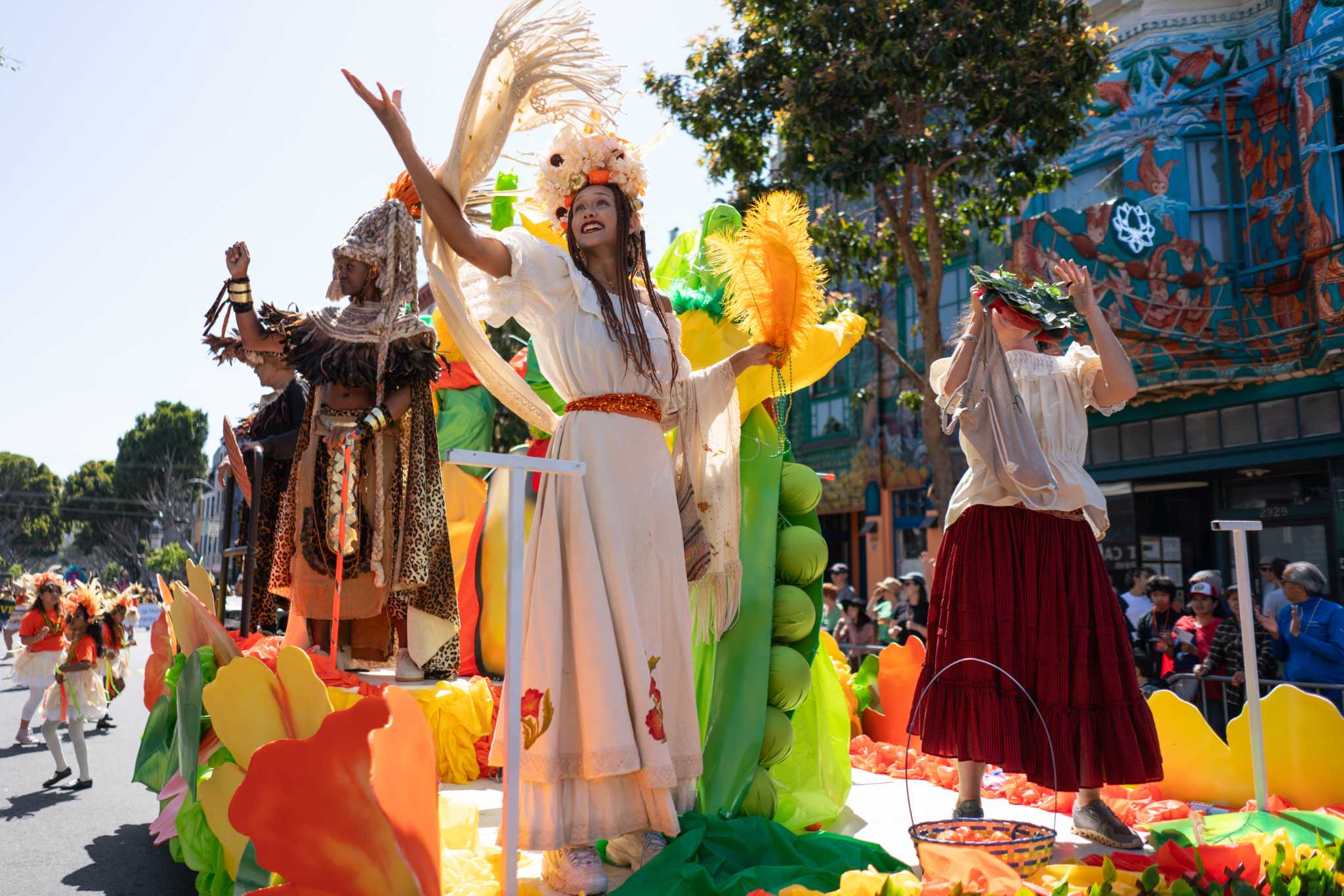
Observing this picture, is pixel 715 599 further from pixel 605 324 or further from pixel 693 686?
pixel 605 324

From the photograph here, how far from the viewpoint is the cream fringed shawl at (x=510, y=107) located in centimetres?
302

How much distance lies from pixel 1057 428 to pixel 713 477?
3.83ft

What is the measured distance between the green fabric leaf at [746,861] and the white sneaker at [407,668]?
2007 mm

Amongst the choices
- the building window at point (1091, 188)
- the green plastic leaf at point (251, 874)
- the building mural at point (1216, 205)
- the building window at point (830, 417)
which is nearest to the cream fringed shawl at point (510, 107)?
the green plastic leaf at point (251, 874)

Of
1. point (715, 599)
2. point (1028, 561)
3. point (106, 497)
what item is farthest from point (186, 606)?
point (106, 497)

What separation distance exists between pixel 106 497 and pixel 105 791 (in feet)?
168

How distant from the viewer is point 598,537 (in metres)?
2.96

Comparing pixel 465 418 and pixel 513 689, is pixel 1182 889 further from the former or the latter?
pixel 465 418

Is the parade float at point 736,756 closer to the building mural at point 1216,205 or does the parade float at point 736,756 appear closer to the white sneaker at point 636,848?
the white sneaker at point 636,848

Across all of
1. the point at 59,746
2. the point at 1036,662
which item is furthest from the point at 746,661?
the point at 59,746

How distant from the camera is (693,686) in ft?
10.1

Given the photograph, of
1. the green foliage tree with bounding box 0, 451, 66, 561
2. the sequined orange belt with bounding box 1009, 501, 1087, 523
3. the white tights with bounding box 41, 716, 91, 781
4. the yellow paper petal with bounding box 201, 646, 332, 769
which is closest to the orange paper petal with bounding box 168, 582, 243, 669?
the yellow paper petal with bounding box 201, 646, 332, 769

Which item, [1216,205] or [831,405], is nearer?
[1216,205]

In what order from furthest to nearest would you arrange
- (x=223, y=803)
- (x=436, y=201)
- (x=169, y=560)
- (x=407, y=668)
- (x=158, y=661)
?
1. (x=169, y=560)
2. (x=158, y=661)
3. (x=407, y=668)
4. (x=223, y=803)
5. (x=436, y=201)
